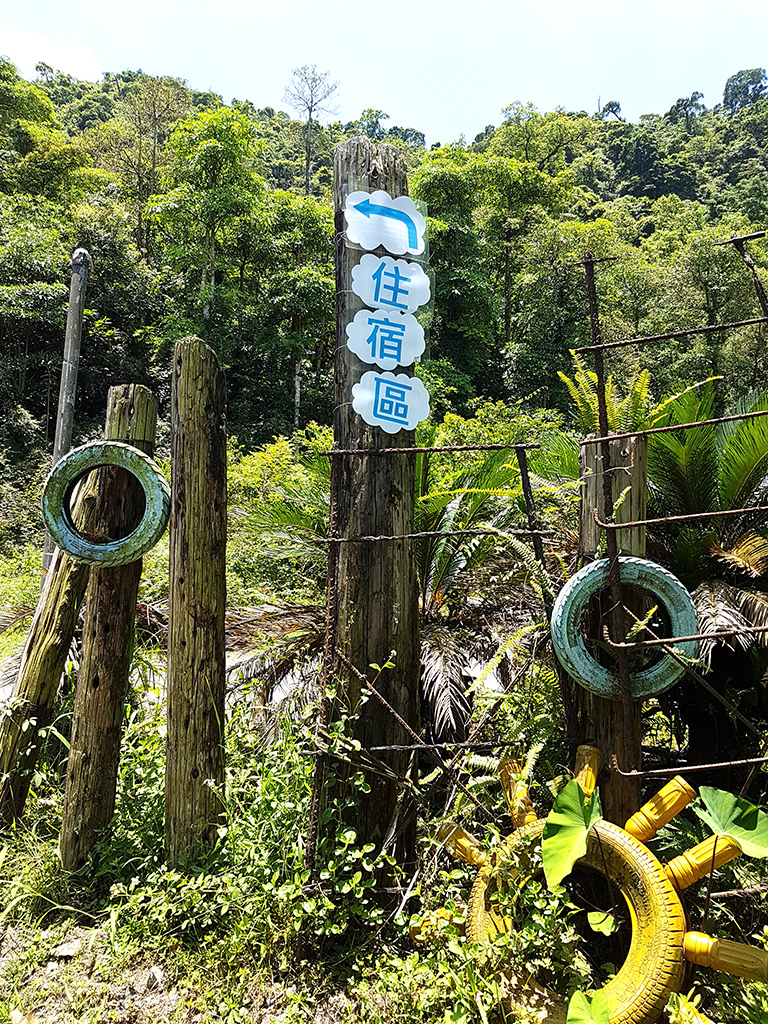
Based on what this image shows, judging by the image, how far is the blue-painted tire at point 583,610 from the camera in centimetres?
166

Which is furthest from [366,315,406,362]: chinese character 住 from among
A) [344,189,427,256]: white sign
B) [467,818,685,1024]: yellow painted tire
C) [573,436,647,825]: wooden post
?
[467,818,685,1024]: yellow painted tire

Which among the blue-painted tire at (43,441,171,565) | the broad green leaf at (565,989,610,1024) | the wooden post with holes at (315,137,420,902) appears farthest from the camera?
the blue-painted tire at (43,441,171,565)

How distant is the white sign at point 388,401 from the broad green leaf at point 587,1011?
1.54 metres

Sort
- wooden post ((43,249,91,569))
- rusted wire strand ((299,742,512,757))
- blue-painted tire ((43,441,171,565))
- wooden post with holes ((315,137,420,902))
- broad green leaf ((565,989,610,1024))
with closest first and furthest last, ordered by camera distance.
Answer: broad green leaf ((565,989,610,1024)), rusted wire strand ((299,742,512,757)), wooden post with holes ((315,137,420,902)), blue-painted tire ((43,441,171,565)), wooden post ((43,249,91,569))

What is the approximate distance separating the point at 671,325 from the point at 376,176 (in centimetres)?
1310

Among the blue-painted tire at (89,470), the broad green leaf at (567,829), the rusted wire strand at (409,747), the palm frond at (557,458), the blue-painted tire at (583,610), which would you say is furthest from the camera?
the palm frond at (557,458)

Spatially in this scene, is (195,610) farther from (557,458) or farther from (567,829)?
(557,458)

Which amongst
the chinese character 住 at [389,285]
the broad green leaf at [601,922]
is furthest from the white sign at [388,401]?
the broad green leaf at [601,922]

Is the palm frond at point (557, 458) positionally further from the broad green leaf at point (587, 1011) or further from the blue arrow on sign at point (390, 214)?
the broad green leaf at point (587, 1011)

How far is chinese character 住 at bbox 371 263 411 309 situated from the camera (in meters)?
1.93

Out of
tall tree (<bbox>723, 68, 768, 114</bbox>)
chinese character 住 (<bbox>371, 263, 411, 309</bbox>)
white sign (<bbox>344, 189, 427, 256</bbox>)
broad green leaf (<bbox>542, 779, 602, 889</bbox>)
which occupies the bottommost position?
broad green leaf (<bbox>542, 779, 602, 889</bbox>)

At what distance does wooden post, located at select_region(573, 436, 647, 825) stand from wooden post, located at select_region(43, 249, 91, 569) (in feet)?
8.94

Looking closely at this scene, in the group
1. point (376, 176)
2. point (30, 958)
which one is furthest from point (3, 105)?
point (30, 958)

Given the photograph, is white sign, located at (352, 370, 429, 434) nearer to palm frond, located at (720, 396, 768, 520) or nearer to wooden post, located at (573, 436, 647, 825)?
wooden post, located at (573, 436, 647, 825)
